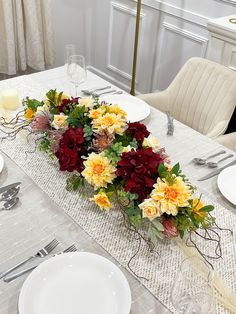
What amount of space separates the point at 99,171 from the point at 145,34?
6.82 feet

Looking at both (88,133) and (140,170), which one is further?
(88,133)

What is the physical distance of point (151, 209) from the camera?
0.87 m

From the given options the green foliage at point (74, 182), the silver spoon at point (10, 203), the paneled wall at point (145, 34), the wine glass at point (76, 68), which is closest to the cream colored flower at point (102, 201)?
the green foliage at point (74, 182)

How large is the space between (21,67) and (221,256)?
2430 mm

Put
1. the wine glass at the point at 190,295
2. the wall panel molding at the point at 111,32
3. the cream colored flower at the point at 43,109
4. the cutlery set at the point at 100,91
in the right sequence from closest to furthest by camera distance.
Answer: the wine glass at the point at 190,295, the cream colored flower at the point at 43,109, the cutlery set at the point at 100,91, the wall panel molding at the point at 111,32

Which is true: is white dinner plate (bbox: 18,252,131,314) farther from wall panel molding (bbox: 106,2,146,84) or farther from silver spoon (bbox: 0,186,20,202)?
wall panel molding (bbox: 106,2,146,84)

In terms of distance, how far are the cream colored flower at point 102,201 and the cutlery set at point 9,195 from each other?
8.7 inches

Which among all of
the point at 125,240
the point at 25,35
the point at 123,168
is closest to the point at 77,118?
the point at 123,168

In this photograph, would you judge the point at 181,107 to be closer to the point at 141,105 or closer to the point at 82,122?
the point at 141,105

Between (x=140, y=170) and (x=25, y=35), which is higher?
(x=140, y=170)

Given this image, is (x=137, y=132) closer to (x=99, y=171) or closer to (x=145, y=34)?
(x=99, y=171)

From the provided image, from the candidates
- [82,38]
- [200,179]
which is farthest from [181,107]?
[82,38]

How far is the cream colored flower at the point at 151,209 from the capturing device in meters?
0.87

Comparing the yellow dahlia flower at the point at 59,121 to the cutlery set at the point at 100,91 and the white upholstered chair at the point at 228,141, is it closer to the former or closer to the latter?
the cutlery set at the point at 100,91
